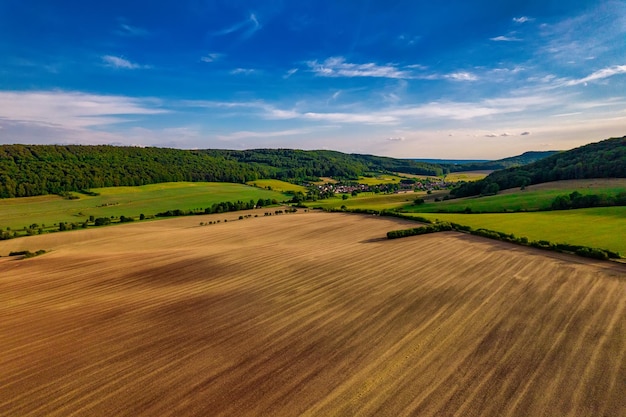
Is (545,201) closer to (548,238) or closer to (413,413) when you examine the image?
(548,238)

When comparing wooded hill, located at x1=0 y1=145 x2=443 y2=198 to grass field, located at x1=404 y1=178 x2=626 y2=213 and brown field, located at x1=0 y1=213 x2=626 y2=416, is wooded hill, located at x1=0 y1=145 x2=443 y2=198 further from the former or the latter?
grass field, located at x1=404 y1=178 x2=626 y2=213

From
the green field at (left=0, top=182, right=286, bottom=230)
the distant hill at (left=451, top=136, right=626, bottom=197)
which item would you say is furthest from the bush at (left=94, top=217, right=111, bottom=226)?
the distant hill at (left=451, top=136, right=626, bottom=197)

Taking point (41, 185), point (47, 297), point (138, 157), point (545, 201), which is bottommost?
point (47, 297)

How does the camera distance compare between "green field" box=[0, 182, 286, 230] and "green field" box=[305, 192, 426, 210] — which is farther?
"green field" box=[305, 192, 426, 210]

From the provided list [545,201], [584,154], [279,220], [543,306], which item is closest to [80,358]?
[543,306]

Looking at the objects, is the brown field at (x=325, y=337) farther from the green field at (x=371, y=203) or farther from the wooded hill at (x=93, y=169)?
the wooded hill at (x=93, y=169)

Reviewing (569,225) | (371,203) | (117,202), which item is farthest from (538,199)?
(117,202)

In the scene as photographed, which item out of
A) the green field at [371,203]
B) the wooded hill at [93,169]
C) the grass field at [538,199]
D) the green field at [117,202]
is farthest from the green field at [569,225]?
the wooded hill at [93,169]
